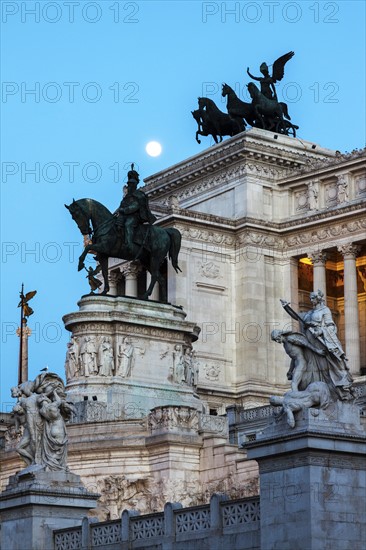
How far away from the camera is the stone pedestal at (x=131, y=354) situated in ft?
172

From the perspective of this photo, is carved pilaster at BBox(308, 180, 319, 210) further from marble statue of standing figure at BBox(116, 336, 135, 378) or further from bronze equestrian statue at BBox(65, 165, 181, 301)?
marble statue of standing figure at BBox(116, 336, 135, 378)

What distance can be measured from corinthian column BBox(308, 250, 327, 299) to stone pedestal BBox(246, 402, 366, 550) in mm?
55872

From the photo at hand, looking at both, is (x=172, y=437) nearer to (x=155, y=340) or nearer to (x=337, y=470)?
(x=155, y=340)

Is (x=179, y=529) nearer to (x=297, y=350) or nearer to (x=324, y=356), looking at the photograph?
(x=297, y=350)

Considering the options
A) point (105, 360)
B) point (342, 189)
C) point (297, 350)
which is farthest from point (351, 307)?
point (297, 350)

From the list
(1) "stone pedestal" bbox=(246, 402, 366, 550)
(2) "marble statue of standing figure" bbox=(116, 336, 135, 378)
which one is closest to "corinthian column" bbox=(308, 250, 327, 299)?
(2) "marble statue of standing figure" bbox=(116, 336, 135, 378)

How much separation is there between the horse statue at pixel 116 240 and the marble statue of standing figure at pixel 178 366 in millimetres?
2582

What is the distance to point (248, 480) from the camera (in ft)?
144

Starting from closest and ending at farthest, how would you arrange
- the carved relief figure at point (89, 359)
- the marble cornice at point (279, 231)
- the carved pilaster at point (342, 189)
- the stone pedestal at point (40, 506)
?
the stone pedestal at point (40, 506) < the carved relief figure at point (89, 359) < the marble cornice at point (279, 231) < the carved pilaster at point (342, 189)

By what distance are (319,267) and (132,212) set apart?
27.3 metres

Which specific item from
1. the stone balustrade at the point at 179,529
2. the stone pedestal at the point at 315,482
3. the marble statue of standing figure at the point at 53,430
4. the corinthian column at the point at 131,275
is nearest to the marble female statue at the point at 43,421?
the marble statue of standing figure at the point at 53,430

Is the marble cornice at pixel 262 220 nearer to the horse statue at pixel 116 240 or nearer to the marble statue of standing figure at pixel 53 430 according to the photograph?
the horse statue at pixel 116 240

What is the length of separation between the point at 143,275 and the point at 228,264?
5.45m

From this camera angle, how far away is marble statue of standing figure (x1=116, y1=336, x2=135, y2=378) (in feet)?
173
